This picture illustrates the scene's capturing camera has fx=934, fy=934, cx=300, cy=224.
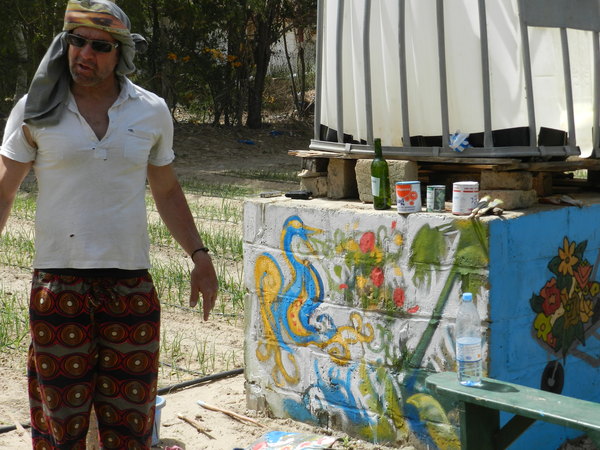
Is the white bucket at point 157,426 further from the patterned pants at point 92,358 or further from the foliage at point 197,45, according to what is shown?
the foliage at point 197,45

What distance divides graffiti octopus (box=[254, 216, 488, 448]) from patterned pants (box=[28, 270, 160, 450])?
4.83 ft

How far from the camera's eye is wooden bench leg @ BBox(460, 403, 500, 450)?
385cm

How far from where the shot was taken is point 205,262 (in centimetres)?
381

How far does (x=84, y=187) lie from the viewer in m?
3.42

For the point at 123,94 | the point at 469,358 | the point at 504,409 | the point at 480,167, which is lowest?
the point at 504,409

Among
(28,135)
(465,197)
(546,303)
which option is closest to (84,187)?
(28,135)

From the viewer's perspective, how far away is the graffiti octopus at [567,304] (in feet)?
15.0

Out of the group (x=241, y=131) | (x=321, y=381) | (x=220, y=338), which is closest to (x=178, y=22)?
(x=241, y=131)

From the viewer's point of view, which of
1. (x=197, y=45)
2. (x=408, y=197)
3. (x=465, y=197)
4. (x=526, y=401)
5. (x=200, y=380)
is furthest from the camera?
(x=197, y=45)

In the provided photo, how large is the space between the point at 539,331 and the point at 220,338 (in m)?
2.98

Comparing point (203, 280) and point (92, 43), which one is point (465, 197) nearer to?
point (203, 280)

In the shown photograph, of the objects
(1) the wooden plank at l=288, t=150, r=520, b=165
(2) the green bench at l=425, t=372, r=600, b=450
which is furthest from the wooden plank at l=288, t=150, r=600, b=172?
(2) the green bench at l=425, t=372, r=600, b=450

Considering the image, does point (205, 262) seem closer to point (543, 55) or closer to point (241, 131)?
point (543, 55)

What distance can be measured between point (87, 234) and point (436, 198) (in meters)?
1.84
